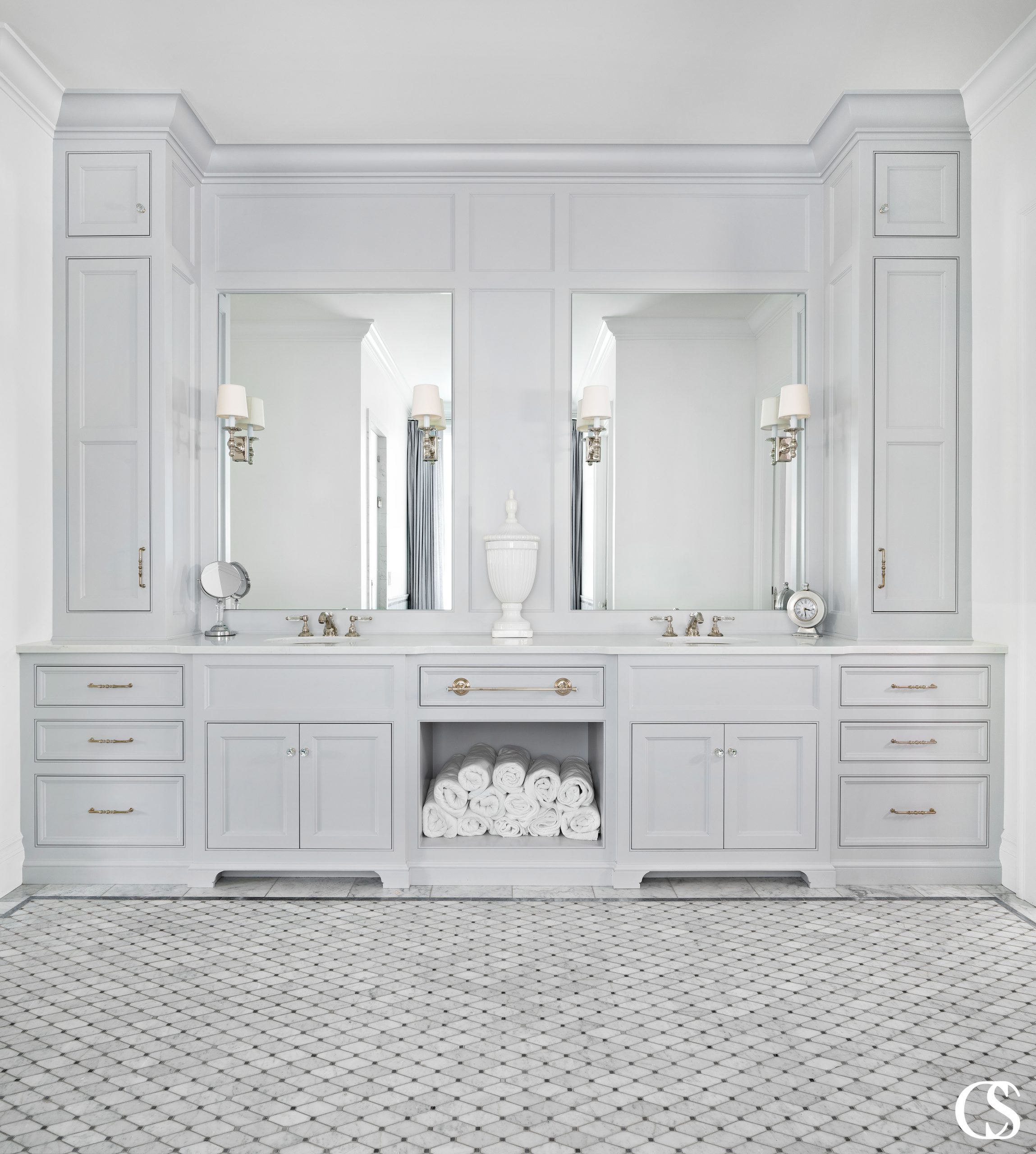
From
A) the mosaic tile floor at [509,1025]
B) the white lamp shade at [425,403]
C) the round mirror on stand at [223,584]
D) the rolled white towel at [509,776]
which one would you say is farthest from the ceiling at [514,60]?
the mosaic tile floor at [509,1025]

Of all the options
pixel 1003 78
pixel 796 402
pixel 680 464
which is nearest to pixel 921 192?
pixel 1003 78

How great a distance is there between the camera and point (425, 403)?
11.8 feet

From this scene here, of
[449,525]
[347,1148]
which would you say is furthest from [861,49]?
[347,1148]

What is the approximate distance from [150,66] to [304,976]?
3059 mm

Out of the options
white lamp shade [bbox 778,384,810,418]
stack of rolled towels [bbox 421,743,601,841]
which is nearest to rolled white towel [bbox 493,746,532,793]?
stack of rolled towels [bbox 421,743,601,841]

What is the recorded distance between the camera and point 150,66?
3033mm

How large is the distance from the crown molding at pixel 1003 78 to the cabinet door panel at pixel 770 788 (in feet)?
7.65

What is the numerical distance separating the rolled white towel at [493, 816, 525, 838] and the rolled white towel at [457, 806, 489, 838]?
0.13ft

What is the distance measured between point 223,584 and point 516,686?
1.31 meters

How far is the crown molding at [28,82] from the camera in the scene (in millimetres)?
2887

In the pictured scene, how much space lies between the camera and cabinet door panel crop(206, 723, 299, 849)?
307cm

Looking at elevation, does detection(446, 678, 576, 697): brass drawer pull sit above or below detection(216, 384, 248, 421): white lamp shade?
below

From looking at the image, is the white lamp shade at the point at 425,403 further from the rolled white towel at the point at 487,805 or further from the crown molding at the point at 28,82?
the crown molding at the point at 28,82

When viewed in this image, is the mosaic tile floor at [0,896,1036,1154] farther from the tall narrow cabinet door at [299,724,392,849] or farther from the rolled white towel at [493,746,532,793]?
the rolled white towel at [493,746,532,793]
